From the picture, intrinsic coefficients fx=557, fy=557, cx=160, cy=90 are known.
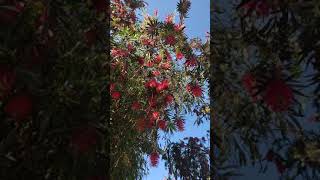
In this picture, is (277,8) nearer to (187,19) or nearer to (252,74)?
(252,74)

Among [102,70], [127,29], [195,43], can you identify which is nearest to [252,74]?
[102,70]

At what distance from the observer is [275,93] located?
1.08 metres

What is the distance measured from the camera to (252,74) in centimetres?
110

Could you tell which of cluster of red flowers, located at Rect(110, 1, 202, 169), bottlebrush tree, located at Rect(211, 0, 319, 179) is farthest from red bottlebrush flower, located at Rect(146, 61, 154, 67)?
bottlebrush tree, located at Rect(211, 0, 319, 179)

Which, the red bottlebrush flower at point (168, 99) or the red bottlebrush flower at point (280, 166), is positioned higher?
the red bottlebrush flower at point (168, 99)

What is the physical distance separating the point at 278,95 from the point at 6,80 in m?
0.58

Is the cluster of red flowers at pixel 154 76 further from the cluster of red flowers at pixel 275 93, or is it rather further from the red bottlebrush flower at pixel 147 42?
the cluster of red flowers at pixel 275 93

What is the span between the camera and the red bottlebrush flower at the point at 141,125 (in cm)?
307

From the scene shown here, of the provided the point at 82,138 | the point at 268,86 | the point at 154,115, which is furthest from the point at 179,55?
the point at 268,86

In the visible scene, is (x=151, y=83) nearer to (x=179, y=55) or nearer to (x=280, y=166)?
(x=179, y=55)

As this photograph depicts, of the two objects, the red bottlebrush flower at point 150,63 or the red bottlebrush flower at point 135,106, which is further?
the red bottlebrush flower at point 150,63

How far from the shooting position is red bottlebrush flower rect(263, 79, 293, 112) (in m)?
1.07

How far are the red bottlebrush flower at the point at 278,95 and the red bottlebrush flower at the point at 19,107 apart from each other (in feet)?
1.70

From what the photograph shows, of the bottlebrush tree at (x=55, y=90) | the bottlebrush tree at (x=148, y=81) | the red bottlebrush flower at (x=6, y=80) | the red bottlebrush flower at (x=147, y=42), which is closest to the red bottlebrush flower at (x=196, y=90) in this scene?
the bottlebrush tree at (x=148, y=81)
